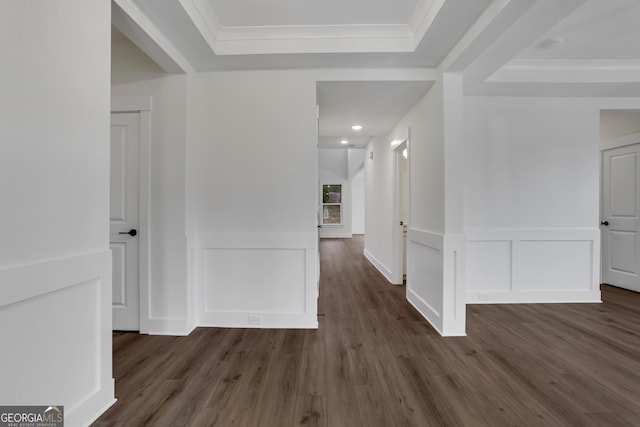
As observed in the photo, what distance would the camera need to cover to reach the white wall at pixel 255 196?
2686mm

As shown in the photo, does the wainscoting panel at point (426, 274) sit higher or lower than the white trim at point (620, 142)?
lower

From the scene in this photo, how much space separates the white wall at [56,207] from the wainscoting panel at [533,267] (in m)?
3.50

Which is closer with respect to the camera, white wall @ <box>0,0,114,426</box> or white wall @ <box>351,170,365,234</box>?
white wall @ <box>0,0,114,426</box>

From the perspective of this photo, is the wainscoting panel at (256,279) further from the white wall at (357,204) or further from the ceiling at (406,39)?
the white wall at (357,204)

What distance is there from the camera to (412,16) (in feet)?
7.42

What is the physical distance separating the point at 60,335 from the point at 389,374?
1860 millimetres

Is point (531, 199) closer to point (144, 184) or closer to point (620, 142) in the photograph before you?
point (620, 142)

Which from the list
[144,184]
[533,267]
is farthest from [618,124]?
[144,184]

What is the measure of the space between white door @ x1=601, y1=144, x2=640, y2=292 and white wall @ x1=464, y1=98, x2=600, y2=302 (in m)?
1.02

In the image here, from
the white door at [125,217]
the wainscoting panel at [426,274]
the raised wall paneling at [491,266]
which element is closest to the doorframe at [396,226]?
the wainscoting panel at [426,274]

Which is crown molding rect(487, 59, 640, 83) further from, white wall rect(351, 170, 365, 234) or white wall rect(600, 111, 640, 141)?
white wall rect(351, 170, 365, 234)

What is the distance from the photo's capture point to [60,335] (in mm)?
1313

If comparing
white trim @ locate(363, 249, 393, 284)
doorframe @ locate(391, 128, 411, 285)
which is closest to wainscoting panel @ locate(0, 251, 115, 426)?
doorframe @ locate(391, 128, 411, 285)

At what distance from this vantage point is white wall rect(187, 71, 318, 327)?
269cm
